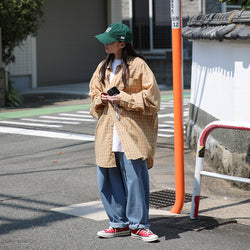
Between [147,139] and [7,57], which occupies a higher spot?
[7,57]

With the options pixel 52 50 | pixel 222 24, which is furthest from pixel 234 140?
pixel 52 50

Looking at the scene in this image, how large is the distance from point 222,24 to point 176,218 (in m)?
3.16

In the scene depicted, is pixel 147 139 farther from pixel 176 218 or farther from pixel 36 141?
pixel 36 141

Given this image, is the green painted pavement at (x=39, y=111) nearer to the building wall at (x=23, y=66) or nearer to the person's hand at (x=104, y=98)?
the building wall at (x=23, y=66)

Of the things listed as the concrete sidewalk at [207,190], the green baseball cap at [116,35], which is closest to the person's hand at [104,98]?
the green baseball cap at [116,35]

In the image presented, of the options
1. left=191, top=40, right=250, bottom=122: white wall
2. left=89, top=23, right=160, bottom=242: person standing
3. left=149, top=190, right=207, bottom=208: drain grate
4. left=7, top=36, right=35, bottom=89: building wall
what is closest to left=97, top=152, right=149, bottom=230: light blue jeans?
left=89, top=23, right=160, bottom=242: person standing

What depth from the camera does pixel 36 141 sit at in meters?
11.0

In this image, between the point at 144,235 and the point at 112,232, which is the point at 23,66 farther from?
the point at 144,235

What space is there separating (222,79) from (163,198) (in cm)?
219

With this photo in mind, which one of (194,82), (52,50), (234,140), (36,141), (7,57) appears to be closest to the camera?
(234,140)

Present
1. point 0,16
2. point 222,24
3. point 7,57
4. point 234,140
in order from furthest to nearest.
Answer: point 7,57
point 0,16
point 222,24
point 234,140

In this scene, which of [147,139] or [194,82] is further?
[194,82]

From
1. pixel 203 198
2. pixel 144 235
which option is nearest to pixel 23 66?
pixel 203 198

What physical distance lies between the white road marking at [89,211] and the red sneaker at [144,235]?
846 mm
